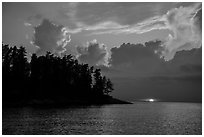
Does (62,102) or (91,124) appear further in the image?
(62,102)

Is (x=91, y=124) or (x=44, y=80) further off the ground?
(x=44, y=80)

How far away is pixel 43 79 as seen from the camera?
335 ft

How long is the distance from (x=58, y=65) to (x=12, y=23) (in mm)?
67783

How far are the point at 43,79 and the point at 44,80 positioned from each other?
0.57 m

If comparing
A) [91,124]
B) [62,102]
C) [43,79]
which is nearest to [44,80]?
[43,79]

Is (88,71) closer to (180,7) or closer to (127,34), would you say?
(127,34)

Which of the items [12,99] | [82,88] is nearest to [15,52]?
[12,99]

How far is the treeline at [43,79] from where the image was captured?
90600 millimetres

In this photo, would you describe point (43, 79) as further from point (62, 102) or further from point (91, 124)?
point (91, 124)

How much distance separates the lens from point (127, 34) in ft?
162

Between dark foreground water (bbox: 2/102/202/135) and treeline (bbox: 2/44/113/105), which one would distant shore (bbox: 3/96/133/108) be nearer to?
treeline (bbox: 2/44/113/105)

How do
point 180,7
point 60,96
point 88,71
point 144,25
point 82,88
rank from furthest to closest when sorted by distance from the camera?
point 88,71 < point 82,88 < point 60,96 < point 144,25 < point 180,7

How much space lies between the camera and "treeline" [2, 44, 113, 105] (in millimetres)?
90600

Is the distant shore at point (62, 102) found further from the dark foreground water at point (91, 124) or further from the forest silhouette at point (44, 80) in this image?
the dark foreground water at point (91, 124)
